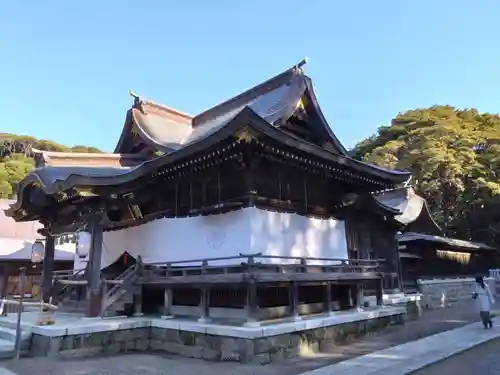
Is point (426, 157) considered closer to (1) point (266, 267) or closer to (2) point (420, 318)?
(2) point (420, 318)

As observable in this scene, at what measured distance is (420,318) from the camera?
15664 millimetres

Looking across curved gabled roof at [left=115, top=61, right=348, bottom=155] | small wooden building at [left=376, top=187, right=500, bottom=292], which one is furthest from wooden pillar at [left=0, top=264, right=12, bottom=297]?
small wooden building at [left=376, top=187, right=500, bottom=292]

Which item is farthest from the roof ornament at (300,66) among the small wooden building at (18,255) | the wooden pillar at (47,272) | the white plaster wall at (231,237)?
the small wooden building at (18,255)

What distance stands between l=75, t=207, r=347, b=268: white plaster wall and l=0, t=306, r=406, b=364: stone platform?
1.97 m

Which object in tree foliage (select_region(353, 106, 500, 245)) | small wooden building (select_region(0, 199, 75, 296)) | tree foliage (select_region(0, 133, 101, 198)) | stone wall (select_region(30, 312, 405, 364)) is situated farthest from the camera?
tree foliage (select_region(0, 133, 101, 198))

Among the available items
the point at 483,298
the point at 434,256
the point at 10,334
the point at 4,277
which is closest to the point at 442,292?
the point at 434,256

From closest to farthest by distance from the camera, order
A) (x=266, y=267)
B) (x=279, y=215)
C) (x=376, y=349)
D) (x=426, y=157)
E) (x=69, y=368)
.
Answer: (x=69, y=368)
(x=266, y=267)
(x=376, y=349)
(x=279, y=215)
(x=426, y=157)

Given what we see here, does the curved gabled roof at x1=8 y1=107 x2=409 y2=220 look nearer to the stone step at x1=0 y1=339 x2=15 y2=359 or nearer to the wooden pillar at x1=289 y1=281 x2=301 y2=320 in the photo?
the wooden pillar at x1=289 y1=281 x2=301 y2=320

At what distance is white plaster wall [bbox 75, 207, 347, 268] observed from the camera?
10.5 meters

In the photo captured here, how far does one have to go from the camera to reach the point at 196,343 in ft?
31.3

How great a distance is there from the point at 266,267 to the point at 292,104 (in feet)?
20.7

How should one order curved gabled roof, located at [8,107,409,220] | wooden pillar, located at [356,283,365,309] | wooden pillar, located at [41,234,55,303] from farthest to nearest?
wooden pillar, located at [41,234,55,303] < wooden pillar, located at [356,283,365,309] < curved gabled roof, located at [8,107,409,220]

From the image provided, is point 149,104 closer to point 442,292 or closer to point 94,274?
point 94,274

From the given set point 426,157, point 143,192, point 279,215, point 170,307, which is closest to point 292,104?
point 279,215
